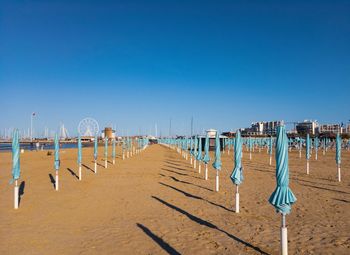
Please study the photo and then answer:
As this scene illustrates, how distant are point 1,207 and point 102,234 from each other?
4.59 meters

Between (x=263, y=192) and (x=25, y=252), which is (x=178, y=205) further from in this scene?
(x=25, y=252)

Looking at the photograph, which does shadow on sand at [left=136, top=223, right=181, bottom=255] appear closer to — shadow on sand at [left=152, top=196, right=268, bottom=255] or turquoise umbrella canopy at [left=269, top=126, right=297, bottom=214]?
shadow on sand at [left=152, top=196, right=268, bottom=255]

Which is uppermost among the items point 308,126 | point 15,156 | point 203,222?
point 308,126

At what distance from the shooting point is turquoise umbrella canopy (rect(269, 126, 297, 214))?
5532 millimetres

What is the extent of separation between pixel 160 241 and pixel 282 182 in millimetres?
2748

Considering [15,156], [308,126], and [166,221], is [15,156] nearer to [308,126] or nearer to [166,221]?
[166,221]

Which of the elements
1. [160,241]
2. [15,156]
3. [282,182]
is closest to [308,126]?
[15,156]

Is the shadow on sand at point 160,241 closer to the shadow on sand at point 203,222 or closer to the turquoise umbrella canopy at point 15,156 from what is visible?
the shadow on sand at point 203,222

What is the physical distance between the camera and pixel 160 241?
6691mm

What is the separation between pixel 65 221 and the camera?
8.27 metres

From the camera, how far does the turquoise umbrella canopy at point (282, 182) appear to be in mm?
5532

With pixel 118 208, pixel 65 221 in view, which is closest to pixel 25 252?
pixel 65 221

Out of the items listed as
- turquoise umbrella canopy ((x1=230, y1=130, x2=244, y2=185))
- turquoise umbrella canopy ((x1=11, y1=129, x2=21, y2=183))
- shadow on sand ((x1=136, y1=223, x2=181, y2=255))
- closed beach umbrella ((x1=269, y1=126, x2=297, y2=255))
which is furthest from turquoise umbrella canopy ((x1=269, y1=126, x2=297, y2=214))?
turquoise umbrella canopy ((x1=11, y1=129, x2=21, y2=183))

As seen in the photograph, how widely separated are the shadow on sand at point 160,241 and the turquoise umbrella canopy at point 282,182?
2040 millimetres
